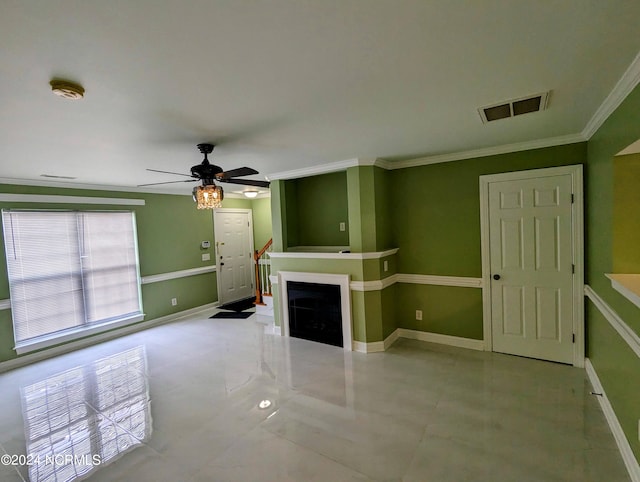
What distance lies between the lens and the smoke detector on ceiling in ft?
5.14

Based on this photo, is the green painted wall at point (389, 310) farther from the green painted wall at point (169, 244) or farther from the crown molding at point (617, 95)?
the green painted wall at point (169, 244)

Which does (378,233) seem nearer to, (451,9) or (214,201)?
(214,201)

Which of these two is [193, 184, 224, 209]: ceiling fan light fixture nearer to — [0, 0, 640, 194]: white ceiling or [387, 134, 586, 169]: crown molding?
[0, 0, 640, 194]: white ceiling

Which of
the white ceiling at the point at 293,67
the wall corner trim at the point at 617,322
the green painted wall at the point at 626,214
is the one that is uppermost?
the white ceiling at the point at 293,67

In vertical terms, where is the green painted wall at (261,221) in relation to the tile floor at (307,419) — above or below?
above

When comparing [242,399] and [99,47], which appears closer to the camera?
[99,47]

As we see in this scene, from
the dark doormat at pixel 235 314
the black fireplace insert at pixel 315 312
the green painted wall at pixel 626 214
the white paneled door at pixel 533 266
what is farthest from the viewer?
the dark doormat at pixel 235 314

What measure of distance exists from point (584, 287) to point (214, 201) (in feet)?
12.0

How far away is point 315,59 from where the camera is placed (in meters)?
1.47

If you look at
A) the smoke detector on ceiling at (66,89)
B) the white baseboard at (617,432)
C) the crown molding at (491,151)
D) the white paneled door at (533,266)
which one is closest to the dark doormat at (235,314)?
the crown molding at (491,151)

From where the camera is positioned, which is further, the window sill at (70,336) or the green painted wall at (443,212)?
the window sill at (70,336)

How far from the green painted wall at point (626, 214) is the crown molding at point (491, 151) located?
1032 millimetres

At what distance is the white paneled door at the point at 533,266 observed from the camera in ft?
10.2

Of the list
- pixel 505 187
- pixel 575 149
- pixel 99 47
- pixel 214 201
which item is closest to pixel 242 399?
pixel 214 201
